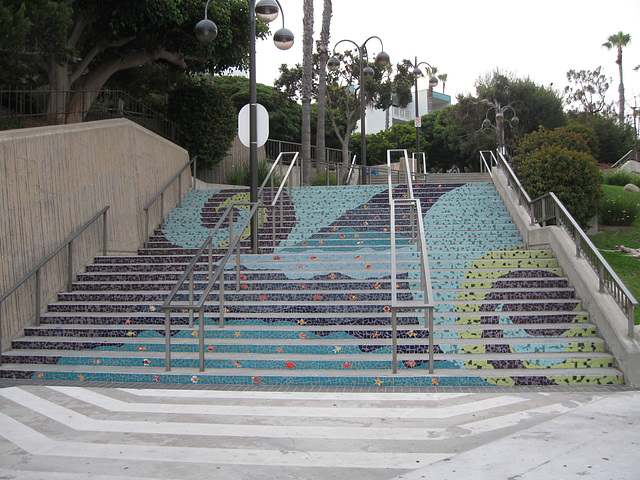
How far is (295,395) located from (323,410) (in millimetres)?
609

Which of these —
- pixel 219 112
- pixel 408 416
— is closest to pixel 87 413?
pixel 408 416

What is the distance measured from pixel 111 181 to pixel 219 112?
6260 mm

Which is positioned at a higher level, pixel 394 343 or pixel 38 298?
pixel 38 298

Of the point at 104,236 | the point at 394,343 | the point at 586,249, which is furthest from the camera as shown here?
the point at 104,236

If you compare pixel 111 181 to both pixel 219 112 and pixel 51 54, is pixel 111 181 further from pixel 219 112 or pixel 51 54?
pixel 219 112

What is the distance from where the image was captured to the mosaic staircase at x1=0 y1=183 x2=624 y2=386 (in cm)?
673

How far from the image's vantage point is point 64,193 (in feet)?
31.6

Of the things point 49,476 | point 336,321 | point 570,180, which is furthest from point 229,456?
point 570,180

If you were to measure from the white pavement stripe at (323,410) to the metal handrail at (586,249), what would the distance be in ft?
6.59

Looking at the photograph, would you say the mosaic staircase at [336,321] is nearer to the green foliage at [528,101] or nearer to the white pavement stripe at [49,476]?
the white pavement stripe at [49,476]

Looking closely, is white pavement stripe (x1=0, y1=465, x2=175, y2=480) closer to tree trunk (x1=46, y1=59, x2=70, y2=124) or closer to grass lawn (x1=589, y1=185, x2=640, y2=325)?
grass lawn (x1=589, y1=185, x2=640, y2=325)

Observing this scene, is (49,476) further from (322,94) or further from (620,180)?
(620,180)

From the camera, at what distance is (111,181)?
1105cm

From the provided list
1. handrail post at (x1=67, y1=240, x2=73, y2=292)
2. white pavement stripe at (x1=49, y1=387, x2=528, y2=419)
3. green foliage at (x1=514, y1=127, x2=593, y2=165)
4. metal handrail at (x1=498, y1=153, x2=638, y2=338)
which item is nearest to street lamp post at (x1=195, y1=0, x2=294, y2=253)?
handrail post at (x1=67, y1=240, x2=73, y2=292)
